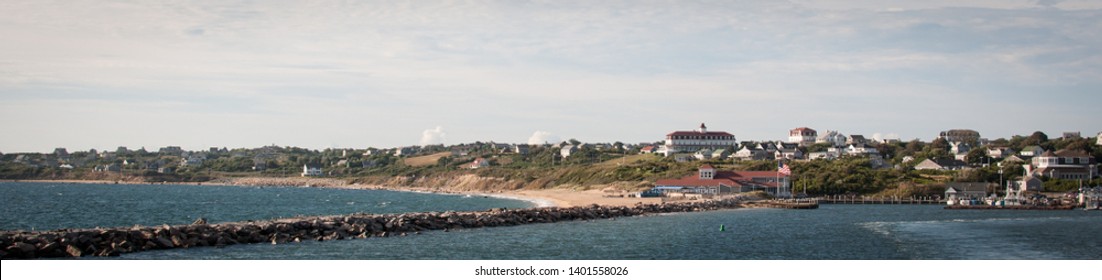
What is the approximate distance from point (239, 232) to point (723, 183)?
66.1 meters

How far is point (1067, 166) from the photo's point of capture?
355 feet

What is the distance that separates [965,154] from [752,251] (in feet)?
365

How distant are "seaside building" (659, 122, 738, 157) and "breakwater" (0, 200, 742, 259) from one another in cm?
11430

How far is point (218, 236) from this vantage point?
Answer: 4331 cm

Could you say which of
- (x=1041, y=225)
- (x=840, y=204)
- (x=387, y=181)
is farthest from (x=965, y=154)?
(x=387, y=181)

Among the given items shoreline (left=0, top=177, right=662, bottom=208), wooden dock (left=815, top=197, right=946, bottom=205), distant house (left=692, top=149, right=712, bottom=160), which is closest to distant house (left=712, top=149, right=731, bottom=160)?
distant house (left=692, top=149, right=712, bottom=160)

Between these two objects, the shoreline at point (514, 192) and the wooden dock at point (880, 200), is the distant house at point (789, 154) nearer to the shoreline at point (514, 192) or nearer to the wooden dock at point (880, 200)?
the shoreline at point (514, 192)

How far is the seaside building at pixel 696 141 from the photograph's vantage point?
586ft

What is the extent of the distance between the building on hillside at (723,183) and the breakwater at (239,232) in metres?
38.0

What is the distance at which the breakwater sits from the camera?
37.7 metres

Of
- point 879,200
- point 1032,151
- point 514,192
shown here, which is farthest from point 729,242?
point 1032,151

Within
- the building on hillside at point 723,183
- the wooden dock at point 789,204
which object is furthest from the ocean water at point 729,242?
the building on hillside at point 723,183
